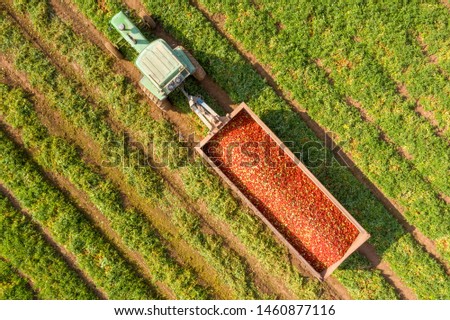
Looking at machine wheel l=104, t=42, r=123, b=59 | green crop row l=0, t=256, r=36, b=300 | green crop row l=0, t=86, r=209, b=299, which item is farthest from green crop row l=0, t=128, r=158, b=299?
machine wheel l=104, t=42, r=123, b=59

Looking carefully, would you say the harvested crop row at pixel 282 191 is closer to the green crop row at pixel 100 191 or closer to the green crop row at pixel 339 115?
the green crop row at pixel 339 115

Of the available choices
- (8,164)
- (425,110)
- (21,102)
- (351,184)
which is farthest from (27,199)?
(425,110)

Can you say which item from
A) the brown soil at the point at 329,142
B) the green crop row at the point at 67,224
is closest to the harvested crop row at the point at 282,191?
the brown soil at the point at 329,142

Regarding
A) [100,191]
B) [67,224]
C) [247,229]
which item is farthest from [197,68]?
[67,224]

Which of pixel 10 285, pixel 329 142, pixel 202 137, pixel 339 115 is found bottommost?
pixel 329 142

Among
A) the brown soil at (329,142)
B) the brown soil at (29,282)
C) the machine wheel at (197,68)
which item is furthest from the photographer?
the brown soil at (29,282)

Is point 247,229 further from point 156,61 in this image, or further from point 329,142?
point 156,61

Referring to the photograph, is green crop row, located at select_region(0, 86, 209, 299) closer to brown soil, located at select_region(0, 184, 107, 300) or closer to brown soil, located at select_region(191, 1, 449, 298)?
brown soil, located at select_region(0, 184, 107, 300)
